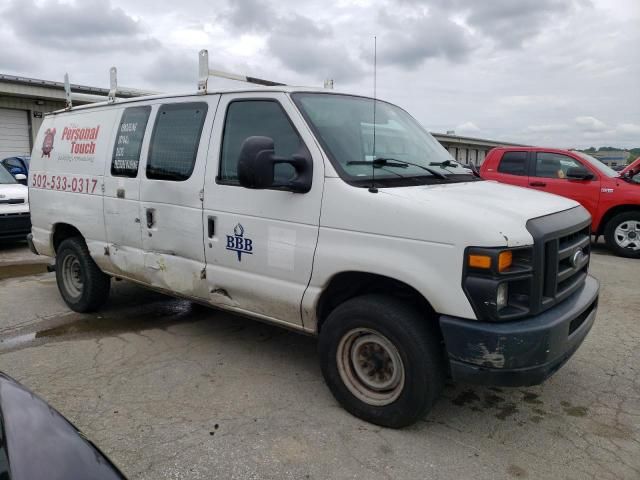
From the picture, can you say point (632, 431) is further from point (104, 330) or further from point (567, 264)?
point (104, 330)

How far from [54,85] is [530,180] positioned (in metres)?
17.1

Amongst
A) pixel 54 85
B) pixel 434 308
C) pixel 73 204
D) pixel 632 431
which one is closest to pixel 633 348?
pixel 632 431

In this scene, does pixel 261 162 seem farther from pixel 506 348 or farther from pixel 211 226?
pixel 506 348

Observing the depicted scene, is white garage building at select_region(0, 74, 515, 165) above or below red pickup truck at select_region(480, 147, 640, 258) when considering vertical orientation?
above

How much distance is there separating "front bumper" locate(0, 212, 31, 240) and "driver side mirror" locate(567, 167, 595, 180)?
368 inches

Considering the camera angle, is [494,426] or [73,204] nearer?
[494,426]

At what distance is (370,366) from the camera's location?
3.25 meters

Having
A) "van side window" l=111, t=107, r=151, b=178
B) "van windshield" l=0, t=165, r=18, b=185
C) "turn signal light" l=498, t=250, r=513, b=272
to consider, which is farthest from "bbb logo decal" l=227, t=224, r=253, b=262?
"van windshield" l=0, t=165, r=18, b=185

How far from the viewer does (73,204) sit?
5.13m

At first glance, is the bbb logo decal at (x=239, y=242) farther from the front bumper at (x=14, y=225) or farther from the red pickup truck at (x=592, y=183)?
the red pickup truck at (x=592, y=183)

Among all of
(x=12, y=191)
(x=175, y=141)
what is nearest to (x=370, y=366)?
(x=175, y=141)

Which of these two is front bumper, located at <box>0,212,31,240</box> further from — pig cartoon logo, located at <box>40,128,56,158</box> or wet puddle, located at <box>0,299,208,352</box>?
wet puddle, located at <box>0,299,208,352</box>

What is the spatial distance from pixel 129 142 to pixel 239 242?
1698 mm

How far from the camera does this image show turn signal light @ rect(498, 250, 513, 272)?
8.69 ft
